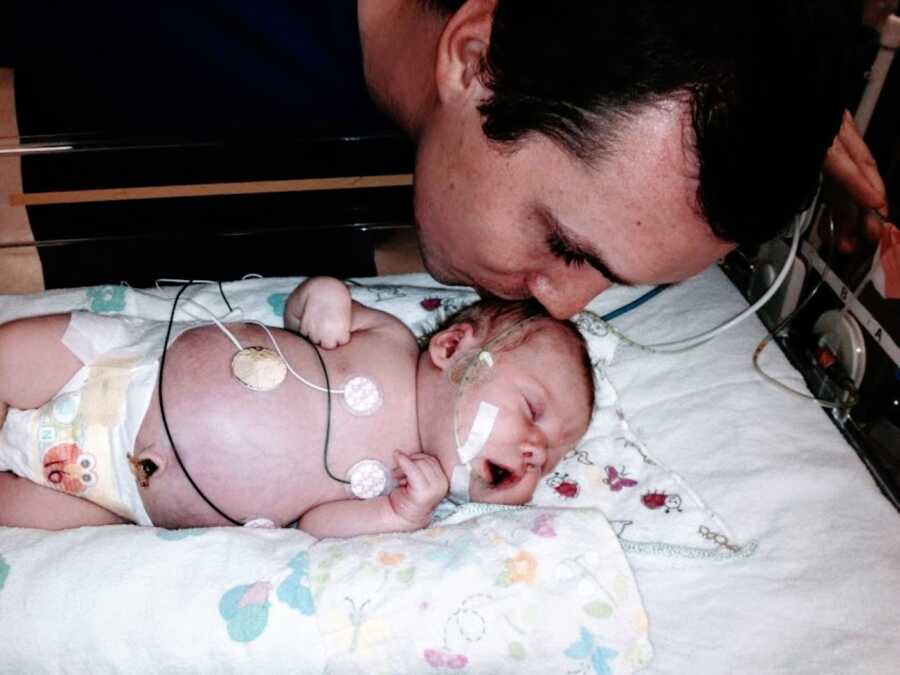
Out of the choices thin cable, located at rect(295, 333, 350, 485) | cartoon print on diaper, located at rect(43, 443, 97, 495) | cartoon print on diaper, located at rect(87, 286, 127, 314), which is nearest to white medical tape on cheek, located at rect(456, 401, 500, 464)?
thin cable, located at rect(295, 333, 350, 485)

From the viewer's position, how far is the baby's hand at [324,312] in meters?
1.47

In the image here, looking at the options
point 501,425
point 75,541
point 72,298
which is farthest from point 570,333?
point 72,298

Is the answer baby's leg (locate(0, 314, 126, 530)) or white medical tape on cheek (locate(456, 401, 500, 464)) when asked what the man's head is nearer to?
white medical tape on cheek (locate(456, 401, 500, 464))

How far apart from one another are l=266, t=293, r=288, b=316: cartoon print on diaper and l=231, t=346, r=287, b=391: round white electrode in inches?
16.6

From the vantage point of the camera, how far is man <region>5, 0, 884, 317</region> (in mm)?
877

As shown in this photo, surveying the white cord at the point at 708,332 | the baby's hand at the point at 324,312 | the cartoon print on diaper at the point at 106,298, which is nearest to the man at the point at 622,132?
the baby's hand at the point at 324,312

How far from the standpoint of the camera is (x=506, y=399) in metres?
1.40

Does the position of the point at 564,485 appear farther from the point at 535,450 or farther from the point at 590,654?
the point at 590,654

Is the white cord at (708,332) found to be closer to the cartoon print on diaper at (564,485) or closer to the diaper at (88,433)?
the cartoon print on diaper at (564,485)

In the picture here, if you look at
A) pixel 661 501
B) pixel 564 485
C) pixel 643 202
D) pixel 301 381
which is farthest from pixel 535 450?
pixel 643 202

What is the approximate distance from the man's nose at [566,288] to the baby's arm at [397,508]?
393mm

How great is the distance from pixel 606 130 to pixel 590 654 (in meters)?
0.79

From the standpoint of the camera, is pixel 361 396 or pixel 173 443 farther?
pixel 361 396

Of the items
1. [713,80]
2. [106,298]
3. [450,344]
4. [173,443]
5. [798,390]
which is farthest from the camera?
[106,298]
